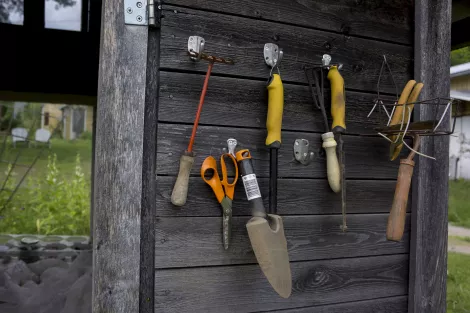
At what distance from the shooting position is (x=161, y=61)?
1665 millimetres

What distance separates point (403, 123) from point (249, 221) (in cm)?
71

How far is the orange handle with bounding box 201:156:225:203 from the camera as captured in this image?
1678 millimetres

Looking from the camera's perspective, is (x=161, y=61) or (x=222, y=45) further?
(x=222, y=45)

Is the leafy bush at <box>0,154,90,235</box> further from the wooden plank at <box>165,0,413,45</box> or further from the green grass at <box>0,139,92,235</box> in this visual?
the wooden plank at <box>165,0,413,45</box>

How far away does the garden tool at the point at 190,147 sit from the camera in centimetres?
162

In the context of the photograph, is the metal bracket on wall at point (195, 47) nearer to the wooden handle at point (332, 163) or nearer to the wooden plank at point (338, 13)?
the wooden plank at point (338, 13)

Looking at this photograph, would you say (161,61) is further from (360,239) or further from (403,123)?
(360,239)

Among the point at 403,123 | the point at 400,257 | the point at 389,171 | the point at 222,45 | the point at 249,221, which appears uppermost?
the point at 222,45

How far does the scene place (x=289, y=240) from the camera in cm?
188

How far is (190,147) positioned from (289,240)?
56 centimetres

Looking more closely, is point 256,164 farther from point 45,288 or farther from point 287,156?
point 45,288

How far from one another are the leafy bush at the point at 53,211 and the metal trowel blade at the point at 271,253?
4.17 metres

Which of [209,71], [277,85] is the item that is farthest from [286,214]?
[209,71]

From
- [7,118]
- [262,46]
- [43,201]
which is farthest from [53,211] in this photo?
[262,46]
